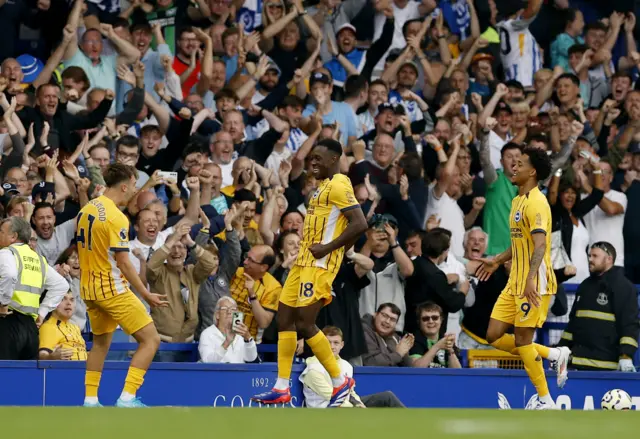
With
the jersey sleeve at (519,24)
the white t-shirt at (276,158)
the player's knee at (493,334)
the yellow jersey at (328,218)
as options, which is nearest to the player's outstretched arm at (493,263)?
the player's knee at (493,334)

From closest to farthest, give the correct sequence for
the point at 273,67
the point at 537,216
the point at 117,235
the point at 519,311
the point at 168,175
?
1. the point at 117,235
2. the point at 537,216
3. the point at 519,311
4. the point at 168,175
5. the point at 273,67

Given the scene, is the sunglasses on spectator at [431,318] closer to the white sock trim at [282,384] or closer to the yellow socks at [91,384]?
the white sock trim at [282,384]

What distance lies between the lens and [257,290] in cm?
1210

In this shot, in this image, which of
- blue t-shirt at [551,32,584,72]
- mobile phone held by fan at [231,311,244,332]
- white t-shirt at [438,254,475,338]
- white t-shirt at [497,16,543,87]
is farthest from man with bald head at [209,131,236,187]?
blue t-shirt at [551,32,584,72]

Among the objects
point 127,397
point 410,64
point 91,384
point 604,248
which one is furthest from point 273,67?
point 127,397

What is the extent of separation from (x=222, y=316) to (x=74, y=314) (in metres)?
1.39

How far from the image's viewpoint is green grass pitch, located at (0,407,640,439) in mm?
5801

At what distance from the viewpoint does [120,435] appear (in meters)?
5.70

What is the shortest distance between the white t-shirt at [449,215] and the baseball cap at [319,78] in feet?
6.25

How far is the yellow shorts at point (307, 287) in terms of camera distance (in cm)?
984

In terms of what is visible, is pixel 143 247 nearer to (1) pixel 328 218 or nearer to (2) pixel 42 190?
(2) pixel 42 190

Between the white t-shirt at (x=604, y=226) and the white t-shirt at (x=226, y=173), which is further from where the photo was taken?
the white t-shirt at (x=604, y=226)

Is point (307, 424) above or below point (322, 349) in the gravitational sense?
above

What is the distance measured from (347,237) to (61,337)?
298 centimetres
